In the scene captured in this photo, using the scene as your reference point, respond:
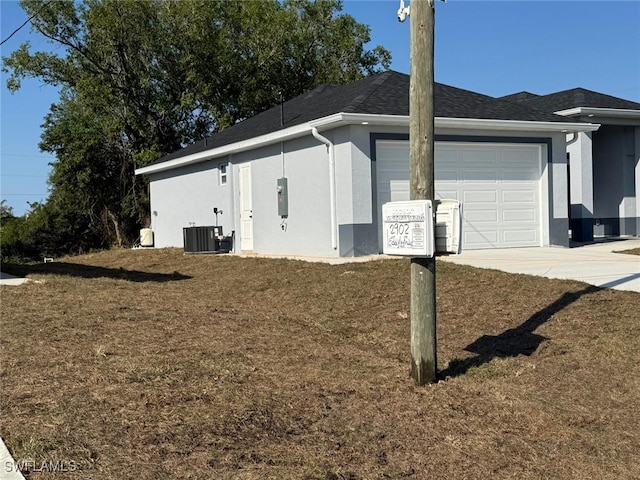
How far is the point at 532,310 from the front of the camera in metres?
7.20

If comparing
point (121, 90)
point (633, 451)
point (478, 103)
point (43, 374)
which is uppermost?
point (121, 90)

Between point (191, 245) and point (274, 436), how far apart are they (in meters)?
14.0

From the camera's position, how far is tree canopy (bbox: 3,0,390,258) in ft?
91.5

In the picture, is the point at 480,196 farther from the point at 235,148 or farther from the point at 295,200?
the point at 235,148

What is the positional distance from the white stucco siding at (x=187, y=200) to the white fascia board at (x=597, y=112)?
30.7 feet

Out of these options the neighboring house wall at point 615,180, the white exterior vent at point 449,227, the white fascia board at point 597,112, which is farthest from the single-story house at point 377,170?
the white exterior vent at point 449,227

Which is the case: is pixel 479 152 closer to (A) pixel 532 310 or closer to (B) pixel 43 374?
(A) pixel 532 310

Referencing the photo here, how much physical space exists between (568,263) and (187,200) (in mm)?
13120

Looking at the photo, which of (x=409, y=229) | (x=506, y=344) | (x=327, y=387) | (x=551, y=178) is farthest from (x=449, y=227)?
(x=551, y=178)

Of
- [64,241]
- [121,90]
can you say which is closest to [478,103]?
[121,90]

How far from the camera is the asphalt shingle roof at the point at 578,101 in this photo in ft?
59.4

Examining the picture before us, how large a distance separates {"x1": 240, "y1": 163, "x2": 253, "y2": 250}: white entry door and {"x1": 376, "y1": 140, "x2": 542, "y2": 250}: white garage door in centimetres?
479

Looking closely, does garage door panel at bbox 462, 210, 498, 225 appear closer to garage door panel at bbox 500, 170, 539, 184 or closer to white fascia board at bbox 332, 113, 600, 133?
garage door panel at bbox 500, 170, 539, 184

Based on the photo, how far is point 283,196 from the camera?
15266 mm
